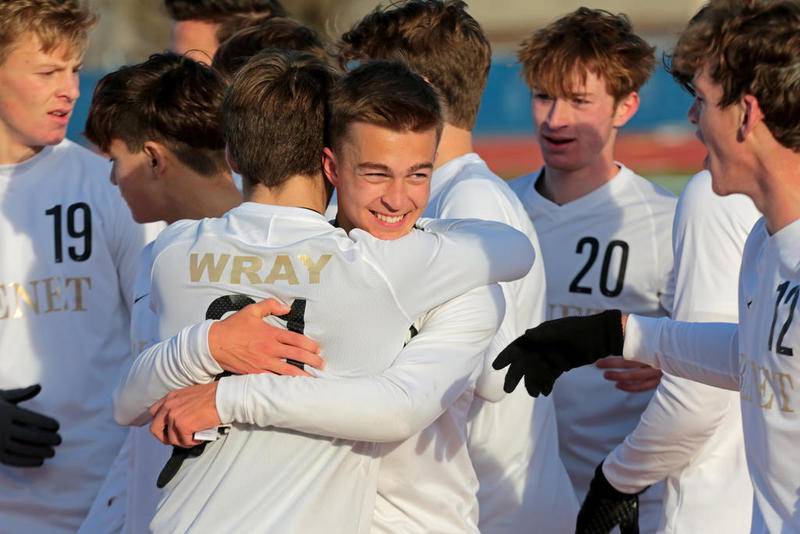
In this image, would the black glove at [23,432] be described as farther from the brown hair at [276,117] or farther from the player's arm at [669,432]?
the player's arm at [669,432]

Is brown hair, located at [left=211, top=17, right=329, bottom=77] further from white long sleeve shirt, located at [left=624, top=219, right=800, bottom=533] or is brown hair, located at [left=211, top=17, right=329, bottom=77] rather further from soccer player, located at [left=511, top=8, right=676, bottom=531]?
white long sleeve shirt, located at [left=624, top=219, right=800, bottom=533]

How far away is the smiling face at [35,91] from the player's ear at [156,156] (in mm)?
882

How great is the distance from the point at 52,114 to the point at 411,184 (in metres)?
2.13

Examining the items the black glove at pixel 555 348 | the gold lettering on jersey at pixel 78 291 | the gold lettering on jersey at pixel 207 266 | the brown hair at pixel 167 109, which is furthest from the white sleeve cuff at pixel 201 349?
the gold lettering on jersey at pixel 78 291

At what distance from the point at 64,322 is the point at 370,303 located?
82.9 inches

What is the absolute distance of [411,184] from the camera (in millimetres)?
3156

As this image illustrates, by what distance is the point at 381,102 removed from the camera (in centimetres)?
310

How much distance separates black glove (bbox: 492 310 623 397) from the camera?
331 centimetres

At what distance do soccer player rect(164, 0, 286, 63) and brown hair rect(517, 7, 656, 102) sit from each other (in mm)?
1738

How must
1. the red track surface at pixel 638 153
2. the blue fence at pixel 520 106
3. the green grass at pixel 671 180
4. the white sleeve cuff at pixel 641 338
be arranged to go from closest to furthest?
the white sleeve cuff at pixel 641 338 < the green grass at pixel 671 180 < the blue fence at pixel 520 106 < the red track surface at pixel 638 153

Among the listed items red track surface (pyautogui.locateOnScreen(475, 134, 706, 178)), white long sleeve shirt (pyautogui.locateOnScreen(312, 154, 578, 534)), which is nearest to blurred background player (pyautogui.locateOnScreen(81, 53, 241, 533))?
white long sleeve shirt (pyautogui.locateOnScreen(312, 154, 578, 534))

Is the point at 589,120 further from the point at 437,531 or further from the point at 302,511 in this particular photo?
the point at 302,511

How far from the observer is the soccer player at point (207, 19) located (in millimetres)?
6484

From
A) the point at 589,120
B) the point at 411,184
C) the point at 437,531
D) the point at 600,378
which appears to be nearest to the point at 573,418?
the point at 600,378
